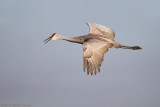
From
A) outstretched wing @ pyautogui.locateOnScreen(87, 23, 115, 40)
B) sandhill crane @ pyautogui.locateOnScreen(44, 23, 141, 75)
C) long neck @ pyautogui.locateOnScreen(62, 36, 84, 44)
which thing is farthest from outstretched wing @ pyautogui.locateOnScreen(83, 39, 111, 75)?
outstretched wing @ pyautogui.locateOnScreen(87, 23, 115, 40)

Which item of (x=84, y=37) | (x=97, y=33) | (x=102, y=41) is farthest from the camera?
(x=97, y=33)

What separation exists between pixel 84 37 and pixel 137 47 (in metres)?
2.78

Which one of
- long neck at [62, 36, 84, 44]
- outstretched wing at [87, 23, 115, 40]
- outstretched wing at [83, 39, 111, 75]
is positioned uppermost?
outstretched wing at [87, 23, 115, 40]

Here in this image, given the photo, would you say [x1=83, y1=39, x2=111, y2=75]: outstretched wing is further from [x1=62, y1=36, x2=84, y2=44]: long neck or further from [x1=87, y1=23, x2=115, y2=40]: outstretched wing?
[x1=87, y1=23, x2=115, y2=40]: outstretched wing

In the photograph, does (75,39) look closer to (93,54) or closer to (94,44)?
(94,44)

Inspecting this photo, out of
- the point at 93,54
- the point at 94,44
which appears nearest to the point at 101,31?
the point at 94,44

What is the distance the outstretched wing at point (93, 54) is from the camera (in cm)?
1084

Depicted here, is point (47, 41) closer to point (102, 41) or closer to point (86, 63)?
point (102, 41)

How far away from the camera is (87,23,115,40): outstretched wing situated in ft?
50.8

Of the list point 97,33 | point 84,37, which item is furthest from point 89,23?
point 84,37

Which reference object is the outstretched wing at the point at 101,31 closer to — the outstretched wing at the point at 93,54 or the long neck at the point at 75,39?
the long neck at the point at 75,39

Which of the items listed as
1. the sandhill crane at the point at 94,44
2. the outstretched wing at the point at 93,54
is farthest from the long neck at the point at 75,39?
the outstretched wing at the point at 93,54

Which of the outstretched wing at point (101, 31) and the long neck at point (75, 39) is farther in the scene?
the outstretched wing at point (101, 31)

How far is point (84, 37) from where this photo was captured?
47.0 ft
